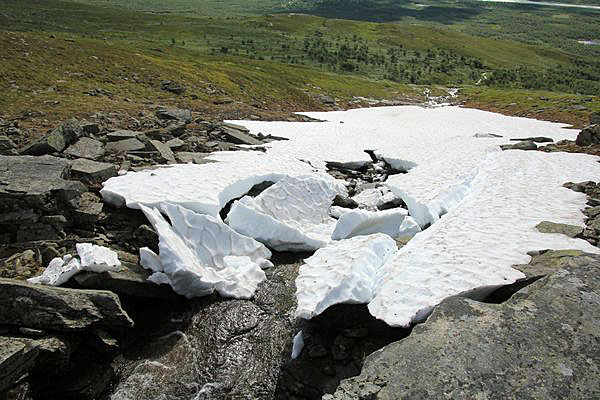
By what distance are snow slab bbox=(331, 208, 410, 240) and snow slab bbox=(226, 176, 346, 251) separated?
728 mm

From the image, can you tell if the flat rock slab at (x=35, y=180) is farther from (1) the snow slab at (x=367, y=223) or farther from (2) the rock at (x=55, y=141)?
(1) the snow slab at (x=367, y=223)

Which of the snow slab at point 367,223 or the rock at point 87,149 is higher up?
the rock at point 87,149

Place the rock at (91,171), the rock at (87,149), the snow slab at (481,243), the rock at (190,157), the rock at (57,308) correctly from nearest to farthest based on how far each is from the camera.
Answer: the rock at (57,308) → the snow slab at (481,243) → the rock at (91,171) → the rock at (87,149) → the rock at (190,157)

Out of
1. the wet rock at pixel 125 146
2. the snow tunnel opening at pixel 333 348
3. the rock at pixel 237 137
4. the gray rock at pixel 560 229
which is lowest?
the rock at pixel 237 137

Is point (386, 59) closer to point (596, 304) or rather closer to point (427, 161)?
point (427, 161)

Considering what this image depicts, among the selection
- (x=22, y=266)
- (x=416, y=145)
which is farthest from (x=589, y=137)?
(x=22, y=266)

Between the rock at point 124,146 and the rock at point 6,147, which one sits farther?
the rock at point 124,146

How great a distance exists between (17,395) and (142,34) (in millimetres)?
142895

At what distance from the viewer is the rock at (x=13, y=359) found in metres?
7.48

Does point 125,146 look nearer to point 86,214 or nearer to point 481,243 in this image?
point 86,214

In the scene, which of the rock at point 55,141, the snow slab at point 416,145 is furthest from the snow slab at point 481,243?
the rock at point 55,141

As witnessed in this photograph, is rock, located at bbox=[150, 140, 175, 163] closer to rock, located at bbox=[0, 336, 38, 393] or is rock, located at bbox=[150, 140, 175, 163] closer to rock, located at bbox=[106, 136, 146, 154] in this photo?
rock, located at bbox=[106, 136, 146, 154]

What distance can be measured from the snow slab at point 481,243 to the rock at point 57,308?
6.24m

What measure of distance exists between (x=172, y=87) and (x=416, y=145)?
77.4ft
